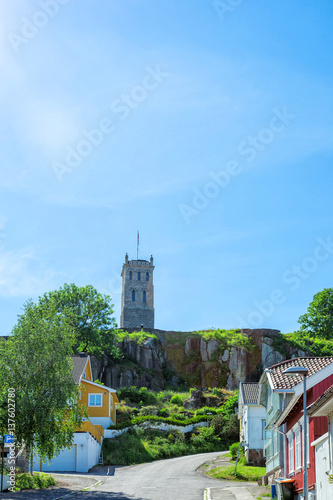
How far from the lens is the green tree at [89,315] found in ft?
200

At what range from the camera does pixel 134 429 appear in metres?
43.7

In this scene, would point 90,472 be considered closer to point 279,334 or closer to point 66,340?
point 66,340

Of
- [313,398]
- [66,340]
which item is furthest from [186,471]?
[313,398]

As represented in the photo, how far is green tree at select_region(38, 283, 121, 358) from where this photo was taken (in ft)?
200

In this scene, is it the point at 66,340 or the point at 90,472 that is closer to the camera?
the point at 66,340

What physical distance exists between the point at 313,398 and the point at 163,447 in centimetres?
2598

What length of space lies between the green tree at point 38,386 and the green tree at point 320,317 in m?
53.2

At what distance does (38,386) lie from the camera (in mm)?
26875

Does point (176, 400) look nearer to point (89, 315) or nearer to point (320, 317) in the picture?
point (89, 315)

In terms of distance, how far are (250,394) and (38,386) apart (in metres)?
18.3

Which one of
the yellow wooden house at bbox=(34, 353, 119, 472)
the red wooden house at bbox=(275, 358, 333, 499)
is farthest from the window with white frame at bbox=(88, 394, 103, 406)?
the red wooden house at bbox=(275, 358, 333, 499)

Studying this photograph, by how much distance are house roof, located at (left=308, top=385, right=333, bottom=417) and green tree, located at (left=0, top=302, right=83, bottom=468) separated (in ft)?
54.4

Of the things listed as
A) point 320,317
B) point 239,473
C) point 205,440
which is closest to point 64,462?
point 239,473

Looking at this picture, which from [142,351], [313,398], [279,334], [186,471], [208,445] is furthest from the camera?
[279,334]
